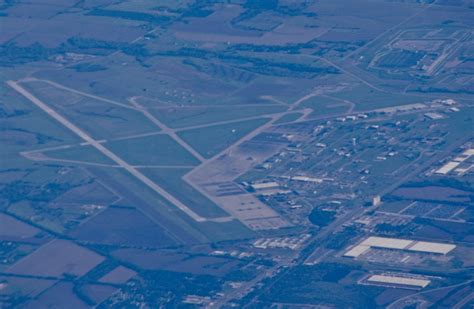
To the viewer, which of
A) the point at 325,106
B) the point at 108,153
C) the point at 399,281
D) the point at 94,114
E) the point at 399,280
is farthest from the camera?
the point at 94,114

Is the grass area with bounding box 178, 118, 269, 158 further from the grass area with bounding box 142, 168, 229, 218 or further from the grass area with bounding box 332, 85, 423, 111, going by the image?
the grass area with bounding box 332, 85, 423, 111

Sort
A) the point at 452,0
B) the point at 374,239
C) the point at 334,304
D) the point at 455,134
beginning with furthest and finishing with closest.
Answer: the point at 452,0 → the point at 455,134 → the point at 374,239 → the point at 334,304

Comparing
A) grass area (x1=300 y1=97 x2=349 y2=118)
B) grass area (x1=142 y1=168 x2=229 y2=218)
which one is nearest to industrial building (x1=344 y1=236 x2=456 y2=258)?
grass area (x1=142 y1=168 x2=229 y2=218)

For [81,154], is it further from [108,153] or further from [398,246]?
[398,246]

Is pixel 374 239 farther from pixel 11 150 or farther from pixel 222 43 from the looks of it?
pixel 222 43

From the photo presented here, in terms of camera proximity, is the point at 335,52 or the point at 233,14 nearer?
the point at 335,52

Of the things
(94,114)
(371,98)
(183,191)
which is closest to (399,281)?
(183,191)

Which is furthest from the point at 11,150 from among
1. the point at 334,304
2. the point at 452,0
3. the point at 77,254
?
the point at 452,0

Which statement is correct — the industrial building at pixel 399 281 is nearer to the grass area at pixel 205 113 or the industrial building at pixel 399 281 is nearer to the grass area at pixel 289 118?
the grass area at pixel 289 118

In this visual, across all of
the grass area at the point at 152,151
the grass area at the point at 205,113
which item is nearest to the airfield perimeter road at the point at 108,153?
the grass area at the point at 152,151
